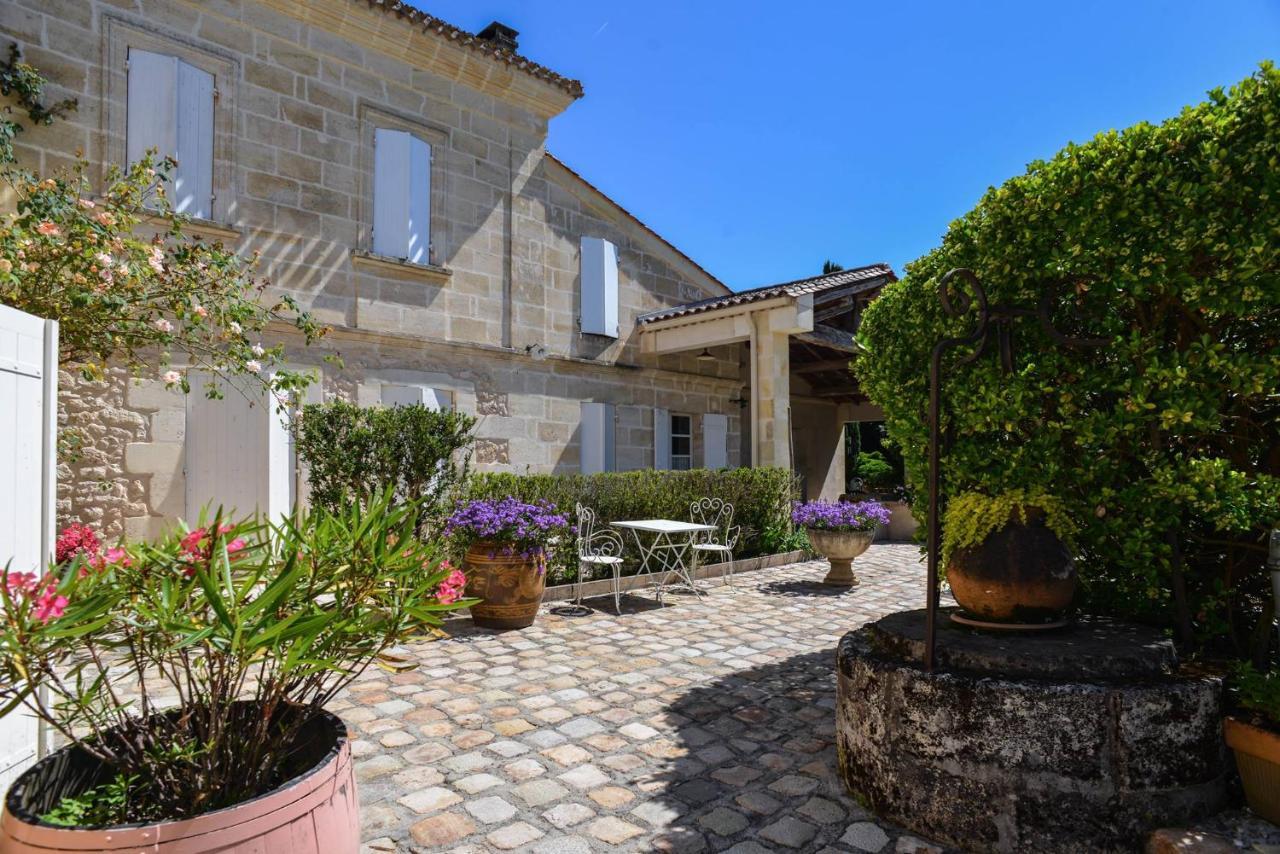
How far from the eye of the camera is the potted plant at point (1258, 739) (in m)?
2.45

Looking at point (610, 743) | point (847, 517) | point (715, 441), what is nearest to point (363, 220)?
point (847, 517)

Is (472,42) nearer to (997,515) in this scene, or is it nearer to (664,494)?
(664,494)

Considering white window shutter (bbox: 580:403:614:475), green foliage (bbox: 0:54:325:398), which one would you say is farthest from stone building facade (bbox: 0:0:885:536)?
green foliage (bbox: 0:54:325:398)

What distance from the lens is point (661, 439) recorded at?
487 inches

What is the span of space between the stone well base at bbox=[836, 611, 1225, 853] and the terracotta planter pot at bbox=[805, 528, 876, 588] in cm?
551

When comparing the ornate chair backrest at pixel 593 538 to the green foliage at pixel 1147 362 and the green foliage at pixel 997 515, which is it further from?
the green foliage at pixel 997 515

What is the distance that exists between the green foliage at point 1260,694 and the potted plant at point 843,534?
5672mm

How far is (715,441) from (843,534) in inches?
205

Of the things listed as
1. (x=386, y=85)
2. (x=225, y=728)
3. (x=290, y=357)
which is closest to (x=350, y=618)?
(x=225, y=728)

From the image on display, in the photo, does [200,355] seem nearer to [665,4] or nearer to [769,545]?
[665,4]

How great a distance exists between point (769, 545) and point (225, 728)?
30.0 ft

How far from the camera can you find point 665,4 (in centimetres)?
698

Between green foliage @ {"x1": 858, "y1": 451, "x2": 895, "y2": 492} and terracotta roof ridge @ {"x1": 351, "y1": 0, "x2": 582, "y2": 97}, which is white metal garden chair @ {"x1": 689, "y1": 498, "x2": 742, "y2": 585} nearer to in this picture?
terracotta roof ridge @ {"x1": 351, "y1": 0, "x2": 582, "y2": 97}

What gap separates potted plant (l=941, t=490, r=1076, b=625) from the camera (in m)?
2.88
